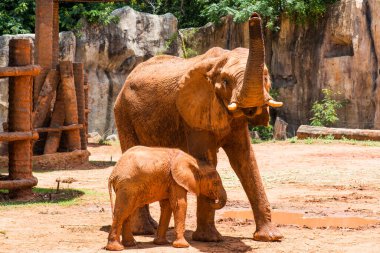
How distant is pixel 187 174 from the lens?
8.03 metres

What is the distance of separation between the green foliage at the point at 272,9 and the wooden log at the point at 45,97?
32.0 ft

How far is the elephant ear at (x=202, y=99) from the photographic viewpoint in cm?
849

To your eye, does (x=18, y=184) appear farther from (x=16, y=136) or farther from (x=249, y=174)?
(x=249, y=174)

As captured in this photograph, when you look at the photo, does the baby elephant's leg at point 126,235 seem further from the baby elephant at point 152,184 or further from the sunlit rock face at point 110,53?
the sunlit rock face at point 110,53

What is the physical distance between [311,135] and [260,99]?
15754 mm

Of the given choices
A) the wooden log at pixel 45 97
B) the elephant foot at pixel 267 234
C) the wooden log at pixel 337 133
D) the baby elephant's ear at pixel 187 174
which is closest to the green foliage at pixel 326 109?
the wooden log at pixel 337 133

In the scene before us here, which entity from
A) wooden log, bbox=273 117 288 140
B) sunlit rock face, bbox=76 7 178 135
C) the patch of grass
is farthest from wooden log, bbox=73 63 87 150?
wooden log, bbox=273 117 288 140

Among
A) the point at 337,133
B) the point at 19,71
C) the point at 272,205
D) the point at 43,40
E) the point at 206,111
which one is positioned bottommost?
the point at 272,205

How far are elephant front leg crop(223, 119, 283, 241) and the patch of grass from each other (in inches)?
140

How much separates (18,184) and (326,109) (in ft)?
44.7

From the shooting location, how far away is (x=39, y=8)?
17031 mm

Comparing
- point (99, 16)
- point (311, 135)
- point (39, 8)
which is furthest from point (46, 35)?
point (311, 135)

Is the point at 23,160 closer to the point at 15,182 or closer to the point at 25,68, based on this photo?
the point at 15,182

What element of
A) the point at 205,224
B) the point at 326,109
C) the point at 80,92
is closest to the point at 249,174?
the point at 205,224
